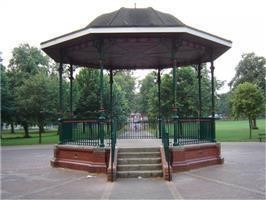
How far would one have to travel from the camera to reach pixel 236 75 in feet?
245

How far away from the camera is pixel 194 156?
15.8 metres

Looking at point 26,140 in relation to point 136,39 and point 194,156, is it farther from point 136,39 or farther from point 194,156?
point 194,156

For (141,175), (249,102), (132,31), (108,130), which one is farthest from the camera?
(249,102)

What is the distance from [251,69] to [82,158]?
60.4m

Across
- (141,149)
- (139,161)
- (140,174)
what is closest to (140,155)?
(141,149)

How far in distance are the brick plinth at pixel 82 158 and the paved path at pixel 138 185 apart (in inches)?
13.5

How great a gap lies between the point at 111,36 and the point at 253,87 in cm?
2582

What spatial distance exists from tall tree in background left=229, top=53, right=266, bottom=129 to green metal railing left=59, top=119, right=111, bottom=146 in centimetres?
5576

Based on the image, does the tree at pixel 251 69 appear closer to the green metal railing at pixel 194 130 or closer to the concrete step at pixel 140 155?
the green metal railing at pixel 194 130

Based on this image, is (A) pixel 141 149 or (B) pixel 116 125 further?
(B) pixel 116 125

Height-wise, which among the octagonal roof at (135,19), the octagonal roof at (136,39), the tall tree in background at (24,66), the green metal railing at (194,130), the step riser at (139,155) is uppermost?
the tall tree in background at (24,66)

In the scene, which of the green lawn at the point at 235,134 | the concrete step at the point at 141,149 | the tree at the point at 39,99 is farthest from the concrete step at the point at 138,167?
the green lawn at the point at 235,134

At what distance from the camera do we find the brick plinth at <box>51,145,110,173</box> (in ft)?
48.6

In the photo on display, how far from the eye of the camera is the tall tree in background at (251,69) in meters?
68.8
